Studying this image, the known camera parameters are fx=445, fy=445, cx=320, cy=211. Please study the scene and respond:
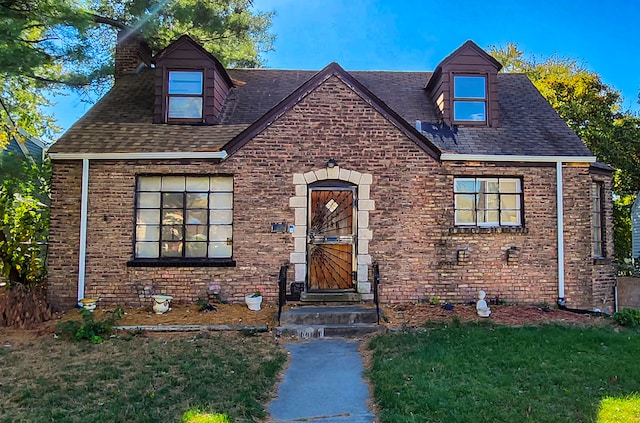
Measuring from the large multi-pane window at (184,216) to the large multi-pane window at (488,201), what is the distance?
4968 millimetres

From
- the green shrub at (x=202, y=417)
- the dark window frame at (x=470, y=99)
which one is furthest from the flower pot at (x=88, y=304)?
the dark window frame at (x=470, y=99)

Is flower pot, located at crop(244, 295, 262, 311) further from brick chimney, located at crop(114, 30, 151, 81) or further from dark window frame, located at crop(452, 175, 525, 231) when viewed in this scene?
brick chimney, located at crop(114, 30, 151, 81)

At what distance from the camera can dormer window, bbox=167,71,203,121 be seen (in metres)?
10.4

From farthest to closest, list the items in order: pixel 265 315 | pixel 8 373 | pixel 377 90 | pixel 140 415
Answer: pixel 377 90, pixel 265 315, pixel 8 373, pixel 140 415

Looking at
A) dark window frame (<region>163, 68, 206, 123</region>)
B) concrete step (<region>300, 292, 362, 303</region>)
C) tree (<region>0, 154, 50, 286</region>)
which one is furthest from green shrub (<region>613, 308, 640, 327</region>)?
tree (<region>0, 154, 50, 286</region>)

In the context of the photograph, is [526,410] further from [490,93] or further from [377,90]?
[377,90]

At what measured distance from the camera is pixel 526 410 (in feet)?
14.4

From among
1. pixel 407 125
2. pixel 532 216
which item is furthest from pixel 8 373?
pixel 532 216

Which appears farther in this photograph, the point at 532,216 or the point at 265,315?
the point at 532,216

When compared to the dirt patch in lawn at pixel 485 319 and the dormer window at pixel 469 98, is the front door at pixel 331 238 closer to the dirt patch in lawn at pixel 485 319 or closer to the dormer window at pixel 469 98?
the dirt patch in lawn at pixel 485 319

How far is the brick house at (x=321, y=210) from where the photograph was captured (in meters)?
9.18

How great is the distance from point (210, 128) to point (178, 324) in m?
4.47

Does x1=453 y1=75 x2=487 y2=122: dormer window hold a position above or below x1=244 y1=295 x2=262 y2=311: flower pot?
above

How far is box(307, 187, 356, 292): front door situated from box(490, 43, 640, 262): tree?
551 inches
